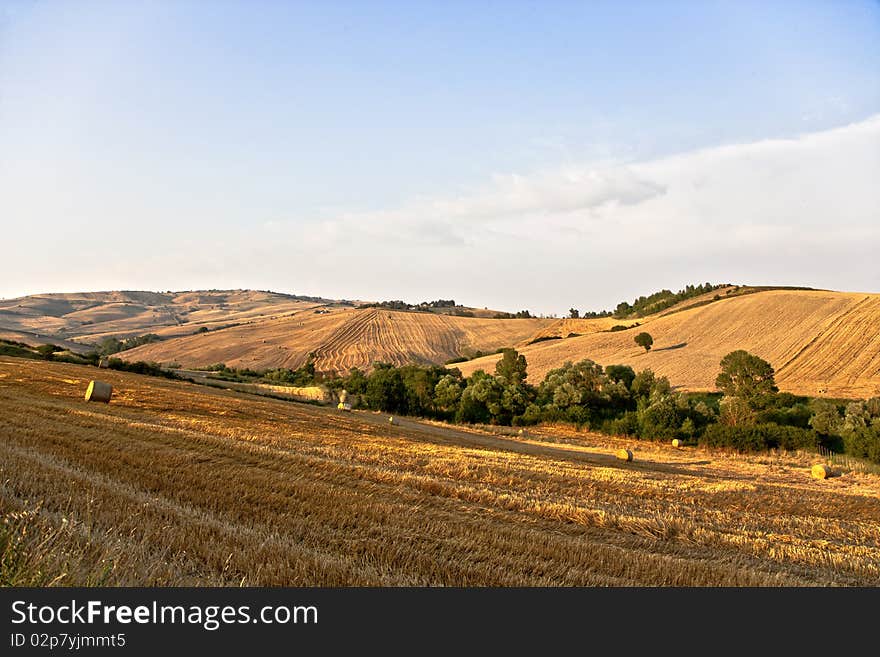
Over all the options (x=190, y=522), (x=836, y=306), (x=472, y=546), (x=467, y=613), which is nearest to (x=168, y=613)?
(x=467, y=613)

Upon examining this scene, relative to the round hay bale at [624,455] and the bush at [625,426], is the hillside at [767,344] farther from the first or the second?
the round hay bale at [624,455]

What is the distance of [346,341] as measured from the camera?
107062 millimetres

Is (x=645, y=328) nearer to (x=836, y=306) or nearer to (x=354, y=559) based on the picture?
(x=836, y=306)

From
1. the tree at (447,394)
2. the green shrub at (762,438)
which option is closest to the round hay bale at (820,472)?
the green shrub at (762,438)

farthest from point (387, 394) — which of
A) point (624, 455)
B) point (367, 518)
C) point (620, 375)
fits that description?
point (367, 518)

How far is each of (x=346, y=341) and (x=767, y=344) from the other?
68.1 metres

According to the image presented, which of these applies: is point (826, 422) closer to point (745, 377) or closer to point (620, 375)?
point (745, 377)

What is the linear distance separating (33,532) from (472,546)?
179 inches

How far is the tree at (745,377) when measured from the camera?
49.0 metres

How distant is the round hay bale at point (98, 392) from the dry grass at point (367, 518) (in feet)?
16.3

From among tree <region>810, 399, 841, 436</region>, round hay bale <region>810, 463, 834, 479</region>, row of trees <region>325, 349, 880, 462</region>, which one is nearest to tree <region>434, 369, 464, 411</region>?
row of trees <region>325, 349, 880, 462</region>

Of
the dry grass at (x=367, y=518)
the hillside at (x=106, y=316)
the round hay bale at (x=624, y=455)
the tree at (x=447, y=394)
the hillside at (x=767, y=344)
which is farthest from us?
the hillside at (x=106, y=316)

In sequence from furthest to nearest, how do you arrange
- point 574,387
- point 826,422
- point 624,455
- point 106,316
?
point 106,316, point 574,387, point 826,422, point 624,455

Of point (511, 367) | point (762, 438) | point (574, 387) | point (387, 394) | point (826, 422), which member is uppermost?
point (511, 367)
